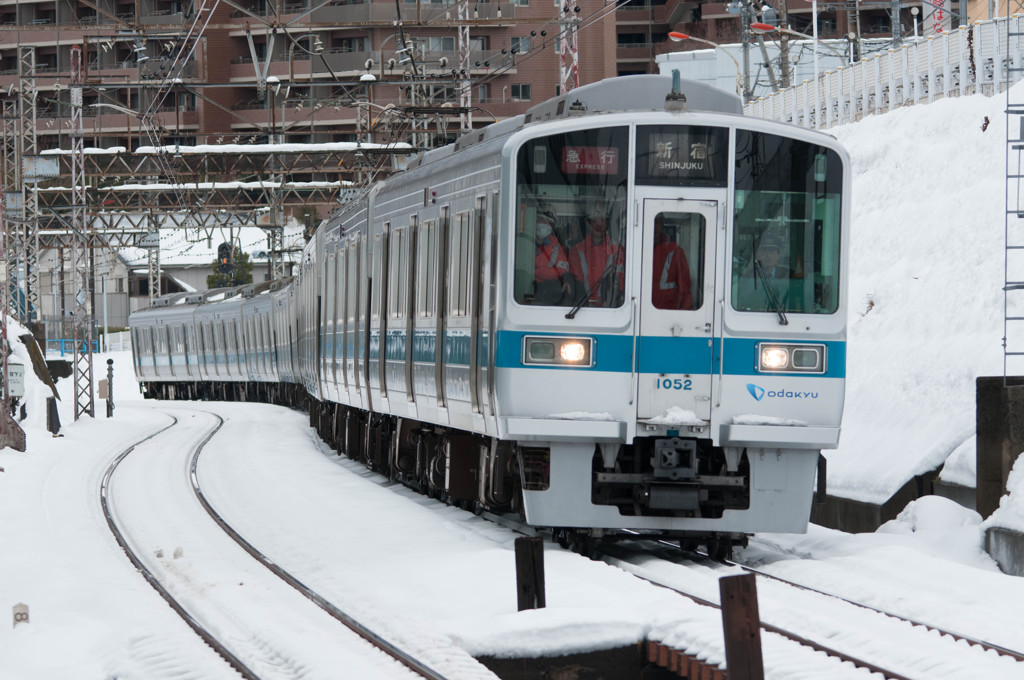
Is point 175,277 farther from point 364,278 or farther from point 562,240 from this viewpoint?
point 562,240

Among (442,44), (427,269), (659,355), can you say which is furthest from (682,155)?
(442,44)

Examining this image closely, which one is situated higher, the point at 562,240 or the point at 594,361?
the point at 562,240

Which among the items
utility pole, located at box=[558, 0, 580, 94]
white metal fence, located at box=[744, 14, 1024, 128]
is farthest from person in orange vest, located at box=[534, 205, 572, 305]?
utility pole, located at box=[558, 0, 580, 94]

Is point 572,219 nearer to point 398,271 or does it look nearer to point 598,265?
point 598,265

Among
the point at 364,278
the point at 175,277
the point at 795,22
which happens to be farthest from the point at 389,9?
the point at 364,278

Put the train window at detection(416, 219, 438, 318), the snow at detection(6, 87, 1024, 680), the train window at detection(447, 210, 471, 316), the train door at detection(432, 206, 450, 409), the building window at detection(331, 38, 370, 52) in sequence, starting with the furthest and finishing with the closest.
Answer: the building window at detection(331, 38, 370, 52)
the train window at detection(416, 219, 438, 318)
the train door at detection(432, 206, 450, 409)
the train window at detection(447, 210, 471, 316)
the snow at detection(6, 87, 1024, 680)

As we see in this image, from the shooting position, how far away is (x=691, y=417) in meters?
10.5

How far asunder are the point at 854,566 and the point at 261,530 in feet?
17.4

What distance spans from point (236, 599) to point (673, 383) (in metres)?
3.20

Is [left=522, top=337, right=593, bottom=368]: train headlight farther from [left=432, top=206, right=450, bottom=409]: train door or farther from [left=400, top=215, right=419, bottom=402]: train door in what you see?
[left=400, top=215, right=419, bottom=402]: train door

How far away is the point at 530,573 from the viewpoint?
820 cm

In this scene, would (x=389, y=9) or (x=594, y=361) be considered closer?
(x=594, y=361)

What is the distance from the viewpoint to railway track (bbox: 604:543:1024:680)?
22.9ft

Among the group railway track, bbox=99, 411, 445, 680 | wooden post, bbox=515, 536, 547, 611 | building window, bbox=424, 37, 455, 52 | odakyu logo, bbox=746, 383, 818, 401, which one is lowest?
railway track, bbox=99, 411, 445, 680
